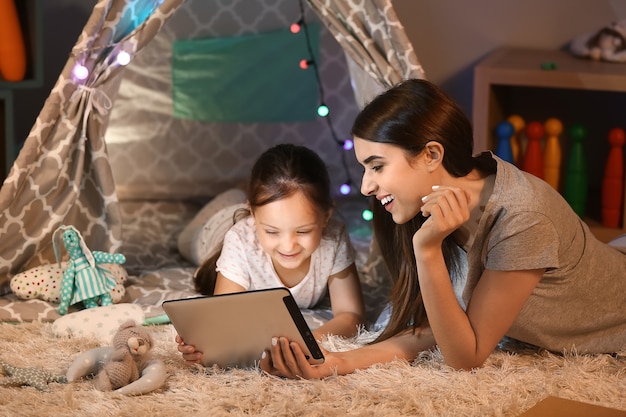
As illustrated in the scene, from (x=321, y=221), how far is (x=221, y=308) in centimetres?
50

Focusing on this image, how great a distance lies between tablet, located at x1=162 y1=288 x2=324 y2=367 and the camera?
1.76m

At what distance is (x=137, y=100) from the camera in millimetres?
3506

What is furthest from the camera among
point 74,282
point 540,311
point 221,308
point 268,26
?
point 268,26

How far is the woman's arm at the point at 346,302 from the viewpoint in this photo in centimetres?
219

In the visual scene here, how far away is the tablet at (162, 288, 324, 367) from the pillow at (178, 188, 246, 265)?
2.62ft

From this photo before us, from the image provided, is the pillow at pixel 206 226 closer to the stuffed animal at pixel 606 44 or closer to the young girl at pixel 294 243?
the young girl at pixel 294 243

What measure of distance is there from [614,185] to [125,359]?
1.71 meters

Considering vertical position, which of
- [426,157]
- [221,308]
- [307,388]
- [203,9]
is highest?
[203,9]

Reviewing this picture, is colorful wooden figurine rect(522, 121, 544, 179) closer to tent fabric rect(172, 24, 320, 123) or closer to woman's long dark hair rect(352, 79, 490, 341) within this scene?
tent fabric rect(172, 24, 320, 123)

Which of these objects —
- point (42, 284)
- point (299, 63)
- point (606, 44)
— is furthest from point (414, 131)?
point (299, 63)

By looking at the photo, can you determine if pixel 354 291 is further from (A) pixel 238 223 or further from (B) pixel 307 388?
(B) pixel 307 388

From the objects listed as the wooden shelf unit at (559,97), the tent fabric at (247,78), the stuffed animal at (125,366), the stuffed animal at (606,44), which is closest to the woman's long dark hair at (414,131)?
the stuffed animal at (125,366)

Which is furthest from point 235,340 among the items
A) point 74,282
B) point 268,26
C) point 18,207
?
point 268,26

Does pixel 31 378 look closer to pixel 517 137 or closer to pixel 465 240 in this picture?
pixel 465 240
